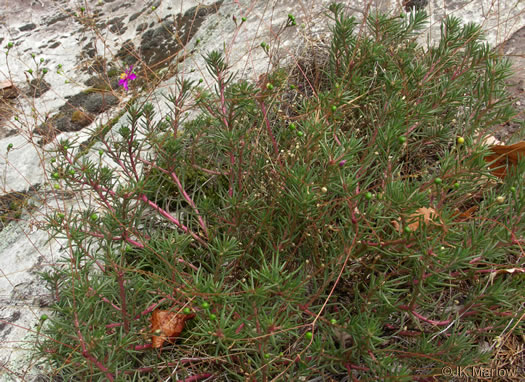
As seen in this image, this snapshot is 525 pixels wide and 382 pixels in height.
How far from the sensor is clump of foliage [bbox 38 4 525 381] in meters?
1.51

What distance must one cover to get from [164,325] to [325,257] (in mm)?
706

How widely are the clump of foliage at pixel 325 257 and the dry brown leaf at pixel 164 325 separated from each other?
36 mm

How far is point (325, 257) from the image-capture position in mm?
1820

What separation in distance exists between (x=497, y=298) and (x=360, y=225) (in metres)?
0.55

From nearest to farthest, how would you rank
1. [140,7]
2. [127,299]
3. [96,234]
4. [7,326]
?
[127,299]
[96,234]
[7,326]
[140,7]

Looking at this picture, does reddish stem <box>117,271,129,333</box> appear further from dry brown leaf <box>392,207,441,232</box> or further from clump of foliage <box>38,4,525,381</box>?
dry brown leaf <box>392,207,441,232</box>

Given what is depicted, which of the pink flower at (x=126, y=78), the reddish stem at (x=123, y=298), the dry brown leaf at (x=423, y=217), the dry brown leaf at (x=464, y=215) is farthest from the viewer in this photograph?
the pink flower at (x=126, y=78)

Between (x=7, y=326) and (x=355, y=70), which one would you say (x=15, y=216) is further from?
(x=355, y=70)

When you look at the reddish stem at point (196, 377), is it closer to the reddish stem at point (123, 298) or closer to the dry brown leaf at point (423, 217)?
the reddish stem at point (123, 298)

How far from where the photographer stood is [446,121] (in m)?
2.14

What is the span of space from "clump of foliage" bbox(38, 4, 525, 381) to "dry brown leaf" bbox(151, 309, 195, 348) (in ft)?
0.12

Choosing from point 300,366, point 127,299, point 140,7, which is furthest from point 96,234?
point 140,7

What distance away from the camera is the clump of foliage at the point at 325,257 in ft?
4.96

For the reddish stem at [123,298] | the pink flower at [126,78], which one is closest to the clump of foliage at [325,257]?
the reddish stem at [123,298]
